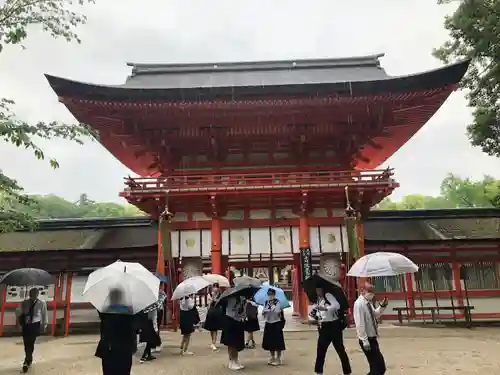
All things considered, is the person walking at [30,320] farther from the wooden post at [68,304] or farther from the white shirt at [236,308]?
the wooden post at [68,304]

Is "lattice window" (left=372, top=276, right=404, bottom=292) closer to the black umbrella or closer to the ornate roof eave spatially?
the ornate roof eave

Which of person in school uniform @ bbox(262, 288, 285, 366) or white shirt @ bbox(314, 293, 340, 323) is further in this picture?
person in school uniform @ bbox(262, 288, 285, 366)

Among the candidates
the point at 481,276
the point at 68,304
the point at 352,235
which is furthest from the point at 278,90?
the point at 68,304

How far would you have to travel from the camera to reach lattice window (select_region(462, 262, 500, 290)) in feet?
55.1

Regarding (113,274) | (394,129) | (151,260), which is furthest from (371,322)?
(394,129)

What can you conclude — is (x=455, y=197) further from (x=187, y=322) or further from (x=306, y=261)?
(x=187, y=322)

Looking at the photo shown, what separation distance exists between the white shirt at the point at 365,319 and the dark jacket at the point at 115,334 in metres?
3.49

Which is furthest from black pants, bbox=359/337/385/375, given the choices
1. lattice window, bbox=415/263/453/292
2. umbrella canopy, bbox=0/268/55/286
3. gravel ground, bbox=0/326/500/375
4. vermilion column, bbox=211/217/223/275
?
lattice window, bbox=415/263/453/292

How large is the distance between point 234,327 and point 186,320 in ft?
7.20

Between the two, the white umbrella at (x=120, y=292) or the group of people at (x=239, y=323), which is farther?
the group of people at (x=239, y=323)

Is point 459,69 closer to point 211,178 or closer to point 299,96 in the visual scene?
point 299,96

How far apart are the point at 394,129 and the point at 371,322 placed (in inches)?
506

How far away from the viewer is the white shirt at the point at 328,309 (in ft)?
23.8

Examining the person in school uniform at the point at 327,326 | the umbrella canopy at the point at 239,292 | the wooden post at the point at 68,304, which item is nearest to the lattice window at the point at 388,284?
the umbrella canopy at the point at 239,292
